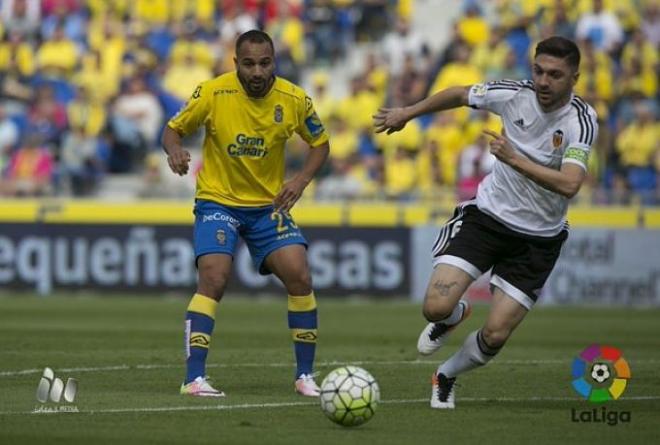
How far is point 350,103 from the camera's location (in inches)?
986

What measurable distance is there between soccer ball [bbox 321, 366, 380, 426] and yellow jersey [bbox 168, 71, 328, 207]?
7.38 ft

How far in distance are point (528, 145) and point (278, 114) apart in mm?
1823

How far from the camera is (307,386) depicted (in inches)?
416

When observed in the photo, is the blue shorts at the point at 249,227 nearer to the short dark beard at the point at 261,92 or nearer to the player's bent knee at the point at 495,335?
the short dark beard at the point at 261,92

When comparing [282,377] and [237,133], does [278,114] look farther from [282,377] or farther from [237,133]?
[282,377]

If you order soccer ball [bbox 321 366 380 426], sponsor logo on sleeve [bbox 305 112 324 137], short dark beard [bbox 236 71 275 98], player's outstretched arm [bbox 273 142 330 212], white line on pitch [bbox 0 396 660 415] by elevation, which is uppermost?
short dark beard [bbox 236 71 275 98]

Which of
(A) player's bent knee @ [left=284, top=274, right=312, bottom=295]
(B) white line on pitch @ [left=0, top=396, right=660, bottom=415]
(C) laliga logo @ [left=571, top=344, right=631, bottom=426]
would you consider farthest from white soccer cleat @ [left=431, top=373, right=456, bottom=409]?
(A) player's bent knee @ [left=284, top=274, right=312, bottom=295]

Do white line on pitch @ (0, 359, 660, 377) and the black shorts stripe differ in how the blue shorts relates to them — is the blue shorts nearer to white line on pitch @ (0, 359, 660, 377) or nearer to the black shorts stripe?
the black shorts stripe

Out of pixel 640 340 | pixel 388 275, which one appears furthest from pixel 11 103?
pixel 640 340

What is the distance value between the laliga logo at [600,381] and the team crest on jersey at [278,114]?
282 cm

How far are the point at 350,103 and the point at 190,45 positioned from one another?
11.3 ft

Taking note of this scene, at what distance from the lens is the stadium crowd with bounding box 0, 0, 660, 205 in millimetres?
23109

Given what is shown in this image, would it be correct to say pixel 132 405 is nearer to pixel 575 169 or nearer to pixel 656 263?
pixel 575 169

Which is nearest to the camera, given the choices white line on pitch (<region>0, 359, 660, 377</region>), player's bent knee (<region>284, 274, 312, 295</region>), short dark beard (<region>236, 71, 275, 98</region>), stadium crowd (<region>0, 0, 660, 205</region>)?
short dark beard (<region>236, 71, 275, 98</region>)
